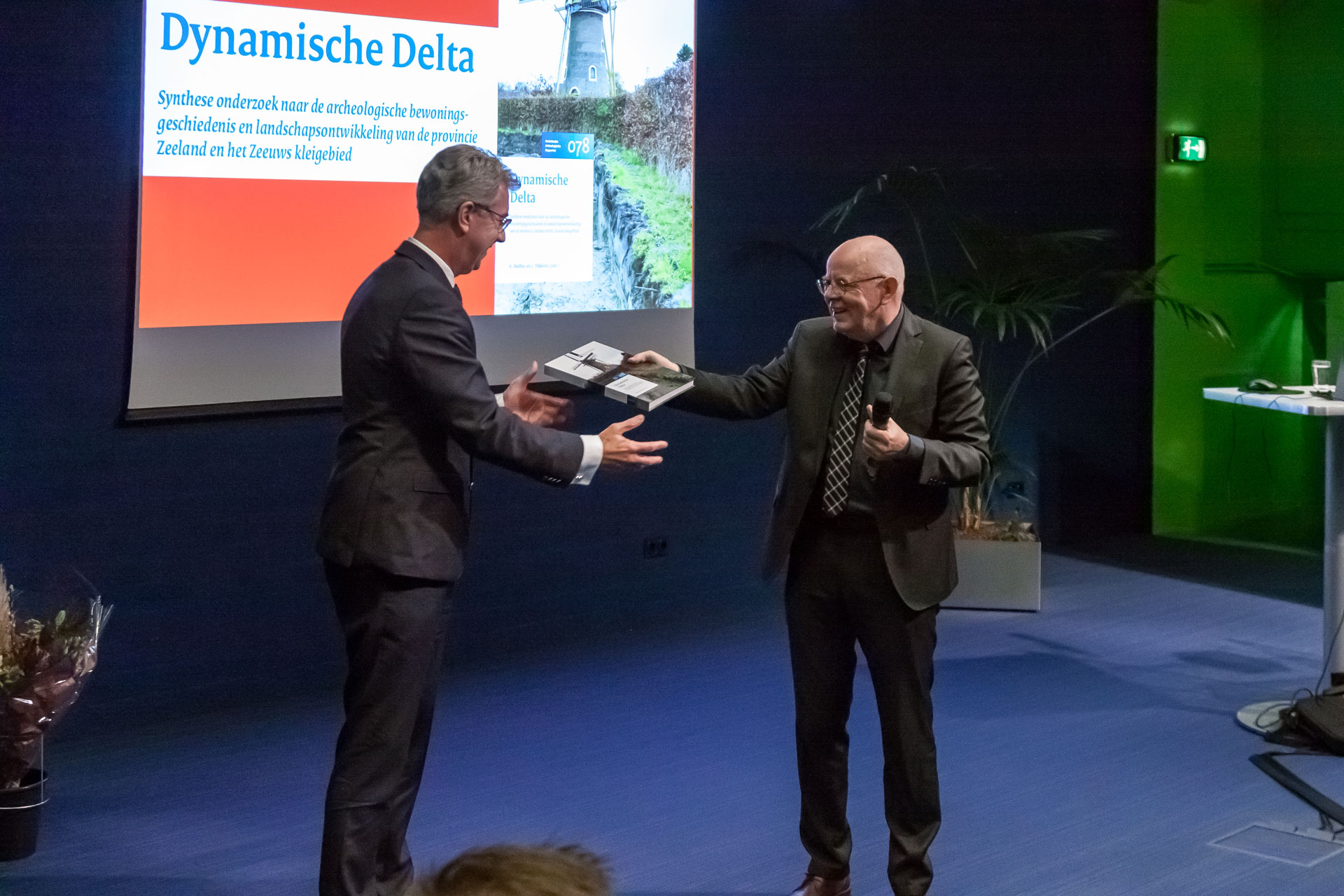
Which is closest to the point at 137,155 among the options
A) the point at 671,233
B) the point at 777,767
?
the point at 671,233

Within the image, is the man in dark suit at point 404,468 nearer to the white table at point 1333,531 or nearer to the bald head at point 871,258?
the bald head at point 871,258

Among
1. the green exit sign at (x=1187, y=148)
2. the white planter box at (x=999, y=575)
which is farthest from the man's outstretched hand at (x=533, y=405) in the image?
the green exit sign at (x=1187, y=148)

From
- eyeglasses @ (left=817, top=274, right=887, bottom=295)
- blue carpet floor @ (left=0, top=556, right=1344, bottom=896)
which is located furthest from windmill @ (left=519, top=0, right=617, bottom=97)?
eyeglasses @ (left=817, top=274, right=887, bottom=295)

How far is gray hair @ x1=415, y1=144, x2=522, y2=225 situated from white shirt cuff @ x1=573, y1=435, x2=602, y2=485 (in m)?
0.52

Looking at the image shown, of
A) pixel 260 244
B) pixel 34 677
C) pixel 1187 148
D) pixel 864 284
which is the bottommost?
pixel 34 677

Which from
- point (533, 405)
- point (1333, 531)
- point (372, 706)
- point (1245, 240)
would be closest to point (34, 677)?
point (372, 706)

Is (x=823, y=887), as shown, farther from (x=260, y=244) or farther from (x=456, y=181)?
(x=260, y=244)

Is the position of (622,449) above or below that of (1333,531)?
above

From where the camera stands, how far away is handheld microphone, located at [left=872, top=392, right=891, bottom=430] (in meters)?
2.89

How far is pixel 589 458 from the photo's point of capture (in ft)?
9.78

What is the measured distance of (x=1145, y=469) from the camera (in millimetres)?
8234

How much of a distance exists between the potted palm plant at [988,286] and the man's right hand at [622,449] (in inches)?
127

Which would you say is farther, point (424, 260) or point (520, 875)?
point (424, 260)

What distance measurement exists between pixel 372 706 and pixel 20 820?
126cm
